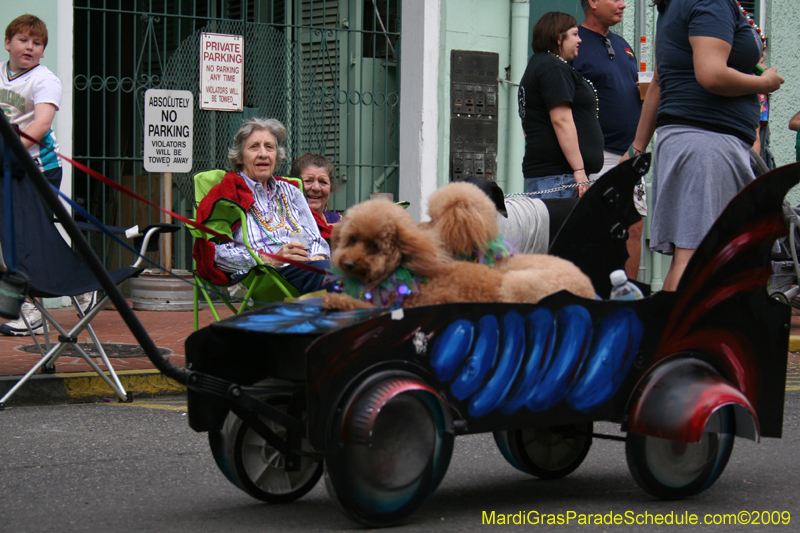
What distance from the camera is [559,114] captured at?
18.4 feet

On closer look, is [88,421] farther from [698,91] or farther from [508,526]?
[698,91]

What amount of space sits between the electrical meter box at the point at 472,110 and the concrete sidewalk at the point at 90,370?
3.29m

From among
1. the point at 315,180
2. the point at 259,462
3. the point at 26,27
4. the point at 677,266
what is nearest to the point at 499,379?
the point at 259,462

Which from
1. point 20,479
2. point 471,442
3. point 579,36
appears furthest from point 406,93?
point 20,479

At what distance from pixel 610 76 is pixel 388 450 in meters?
4.06

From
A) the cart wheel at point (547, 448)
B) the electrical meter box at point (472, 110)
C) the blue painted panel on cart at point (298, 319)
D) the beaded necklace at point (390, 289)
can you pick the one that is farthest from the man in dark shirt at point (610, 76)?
the blue painted panel on cart at point (298, 319)

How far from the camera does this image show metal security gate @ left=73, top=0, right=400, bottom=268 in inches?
350

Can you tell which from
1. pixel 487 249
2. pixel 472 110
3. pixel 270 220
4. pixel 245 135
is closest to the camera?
pixel 487 249

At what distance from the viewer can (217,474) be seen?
3.75 metres

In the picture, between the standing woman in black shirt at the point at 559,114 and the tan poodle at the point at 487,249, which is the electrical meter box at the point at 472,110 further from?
the tan poodle at the point at 487,249

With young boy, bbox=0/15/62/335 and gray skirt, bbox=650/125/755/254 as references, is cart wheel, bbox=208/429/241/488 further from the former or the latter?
young boy, bbox=0/15/62/335

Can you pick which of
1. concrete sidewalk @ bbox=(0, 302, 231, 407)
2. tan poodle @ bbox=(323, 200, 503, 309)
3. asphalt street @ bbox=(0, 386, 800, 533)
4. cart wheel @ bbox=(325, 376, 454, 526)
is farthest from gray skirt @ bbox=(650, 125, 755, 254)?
concrete sidewalk @ bbox=(0, 302, 231, 407)

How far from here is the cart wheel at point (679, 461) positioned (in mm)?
3160

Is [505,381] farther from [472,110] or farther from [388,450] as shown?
[472,110]
